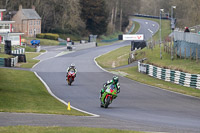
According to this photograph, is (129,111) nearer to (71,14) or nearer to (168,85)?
(168,85)

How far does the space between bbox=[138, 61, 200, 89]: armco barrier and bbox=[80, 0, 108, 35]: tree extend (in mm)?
69362

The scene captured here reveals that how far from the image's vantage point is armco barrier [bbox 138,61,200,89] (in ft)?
107

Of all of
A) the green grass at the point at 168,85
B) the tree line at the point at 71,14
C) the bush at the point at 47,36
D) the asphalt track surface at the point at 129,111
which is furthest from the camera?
the tree line at the point at 71,14

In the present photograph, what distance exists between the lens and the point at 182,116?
18406 millimetres

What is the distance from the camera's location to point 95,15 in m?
113

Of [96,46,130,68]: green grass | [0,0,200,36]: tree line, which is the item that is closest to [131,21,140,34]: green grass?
[0,0,200,36]: tree line

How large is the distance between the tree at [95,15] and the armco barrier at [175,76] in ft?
228

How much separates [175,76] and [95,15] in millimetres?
78820

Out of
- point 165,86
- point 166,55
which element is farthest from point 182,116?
point 166,55

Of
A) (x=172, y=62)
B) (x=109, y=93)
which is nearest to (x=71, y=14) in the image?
(x=172, y=62)

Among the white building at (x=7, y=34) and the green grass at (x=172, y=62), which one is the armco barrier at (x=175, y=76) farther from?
the white building at (x=7, y=34)

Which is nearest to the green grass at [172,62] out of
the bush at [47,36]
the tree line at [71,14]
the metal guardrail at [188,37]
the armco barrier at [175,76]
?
the armco barrier at [175,76]

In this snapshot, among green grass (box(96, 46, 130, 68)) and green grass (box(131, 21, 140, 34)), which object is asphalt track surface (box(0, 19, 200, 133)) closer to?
green grass (box(96, 46, 130, 68))

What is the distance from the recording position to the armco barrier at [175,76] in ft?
107
